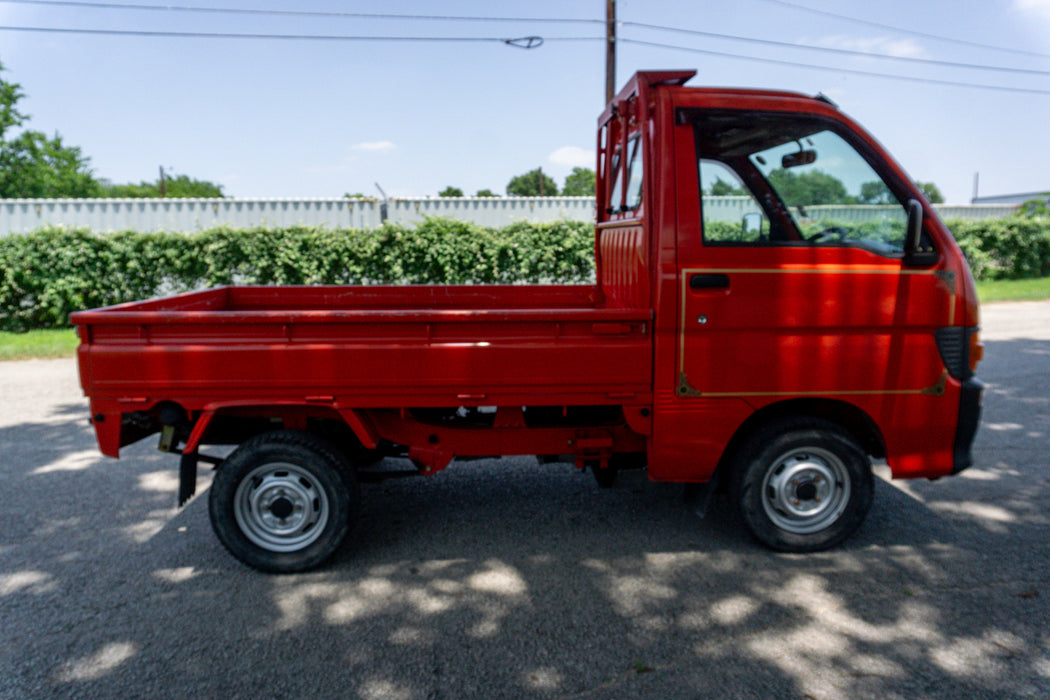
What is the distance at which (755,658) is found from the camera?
3.18 metres

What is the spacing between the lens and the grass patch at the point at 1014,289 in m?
16.0

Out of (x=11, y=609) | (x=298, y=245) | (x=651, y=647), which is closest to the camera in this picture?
(x=651, y=647)

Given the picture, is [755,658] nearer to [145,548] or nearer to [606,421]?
[606,421]

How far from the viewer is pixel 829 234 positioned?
3.99 metres

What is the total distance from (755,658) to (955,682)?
2.45 feet

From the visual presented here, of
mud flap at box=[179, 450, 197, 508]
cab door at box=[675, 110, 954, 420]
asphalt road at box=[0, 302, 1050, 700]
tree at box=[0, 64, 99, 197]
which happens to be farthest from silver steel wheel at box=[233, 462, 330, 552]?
tree at box=[0, 64, 99, 197]

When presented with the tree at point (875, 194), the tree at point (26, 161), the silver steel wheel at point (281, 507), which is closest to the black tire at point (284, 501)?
the silver steel wheel at point (281, 507)

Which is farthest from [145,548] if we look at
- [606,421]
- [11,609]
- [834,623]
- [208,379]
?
[834,623]

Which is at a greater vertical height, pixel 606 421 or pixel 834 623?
pixel 606 421

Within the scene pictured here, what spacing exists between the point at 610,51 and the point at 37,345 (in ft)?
43.9

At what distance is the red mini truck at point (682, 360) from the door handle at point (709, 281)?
10 mm

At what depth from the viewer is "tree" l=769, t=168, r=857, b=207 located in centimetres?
405

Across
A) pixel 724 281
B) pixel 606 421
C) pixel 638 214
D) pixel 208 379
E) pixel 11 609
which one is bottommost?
pixel 11 609

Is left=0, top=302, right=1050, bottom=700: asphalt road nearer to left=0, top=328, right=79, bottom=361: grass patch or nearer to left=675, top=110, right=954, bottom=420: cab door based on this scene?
left=675, top=110, right=954, bottom=420: cab door
